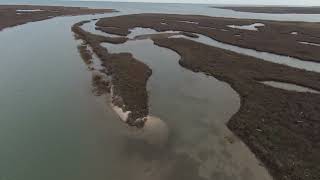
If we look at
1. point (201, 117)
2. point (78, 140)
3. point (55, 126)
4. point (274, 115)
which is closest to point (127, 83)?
point (201, 117)

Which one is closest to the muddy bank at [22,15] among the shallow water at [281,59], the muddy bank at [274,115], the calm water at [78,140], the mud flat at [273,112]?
the calm water at [78,140]

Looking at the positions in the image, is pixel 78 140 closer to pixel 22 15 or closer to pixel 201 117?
pixel 201 117

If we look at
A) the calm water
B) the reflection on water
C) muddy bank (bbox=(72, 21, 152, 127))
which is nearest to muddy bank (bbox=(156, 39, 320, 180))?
the reflection on water

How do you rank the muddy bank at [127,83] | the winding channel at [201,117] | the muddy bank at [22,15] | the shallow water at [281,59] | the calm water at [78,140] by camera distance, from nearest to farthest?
the calm water at [78,140] < the winding channel at [201,117] < the muddy bank at [127,83] < the shallow water at [281,59] < the muddy bank at [22,15]

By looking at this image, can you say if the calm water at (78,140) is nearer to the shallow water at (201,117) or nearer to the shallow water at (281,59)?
the shallow water at (201,117)

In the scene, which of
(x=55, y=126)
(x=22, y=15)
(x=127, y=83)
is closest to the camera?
(x=55, y=126)

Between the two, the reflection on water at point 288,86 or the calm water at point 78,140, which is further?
the reflection on water at point 288,86
